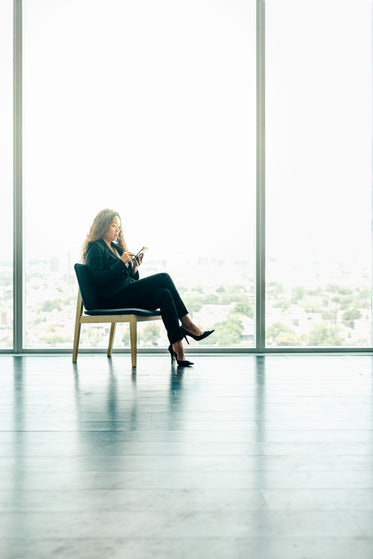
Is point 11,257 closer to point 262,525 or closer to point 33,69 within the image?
point 33,69

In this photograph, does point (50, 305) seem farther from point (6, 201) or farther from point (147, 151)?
point (147, 151)

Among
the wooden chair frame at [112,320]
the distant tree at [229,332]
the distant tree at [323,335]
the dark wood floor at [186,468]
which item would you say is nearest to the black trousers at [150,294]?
the wooden chair frame at [112,320]

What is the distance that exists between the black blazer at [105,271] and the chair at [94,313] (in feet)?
0.18

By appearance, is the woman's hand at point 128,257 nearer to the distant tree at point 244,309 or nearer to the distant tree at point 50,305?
the distant tree at point 50,305

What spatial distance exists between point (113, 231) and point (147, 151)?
0.86 m

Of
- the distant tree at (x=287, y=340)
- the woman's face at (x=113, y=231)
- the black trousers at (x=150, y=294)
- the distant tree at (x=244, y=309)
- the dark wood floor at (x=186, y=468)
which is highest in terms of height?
the woman's face at (x=113, y=231)

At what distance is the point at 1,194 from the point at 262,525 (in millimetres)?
4059

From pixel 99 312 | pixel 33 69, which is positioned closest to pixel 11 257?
pixel 99 312

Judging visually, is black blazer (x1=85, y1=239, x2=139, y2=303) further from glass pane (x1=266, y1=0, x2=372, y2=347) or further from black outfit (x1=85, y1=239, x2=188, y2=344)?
Result: glass pane (x1=266, y1=0, x2=372, y2=347)

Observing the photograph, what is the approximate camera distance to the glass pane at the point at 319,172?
196 inches

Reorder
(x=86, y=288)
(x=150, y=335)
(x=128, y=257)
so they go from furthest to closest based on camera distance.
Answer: (x=150, y=335), (x=128, y=257), (x=86, y=288)

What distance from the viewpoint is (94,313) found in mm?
4352

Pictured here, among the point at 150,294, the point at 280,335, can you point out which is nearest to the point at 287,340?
the point at 280,335

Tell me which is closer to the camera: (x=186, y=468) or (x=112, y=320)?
(x=186, y=468)
